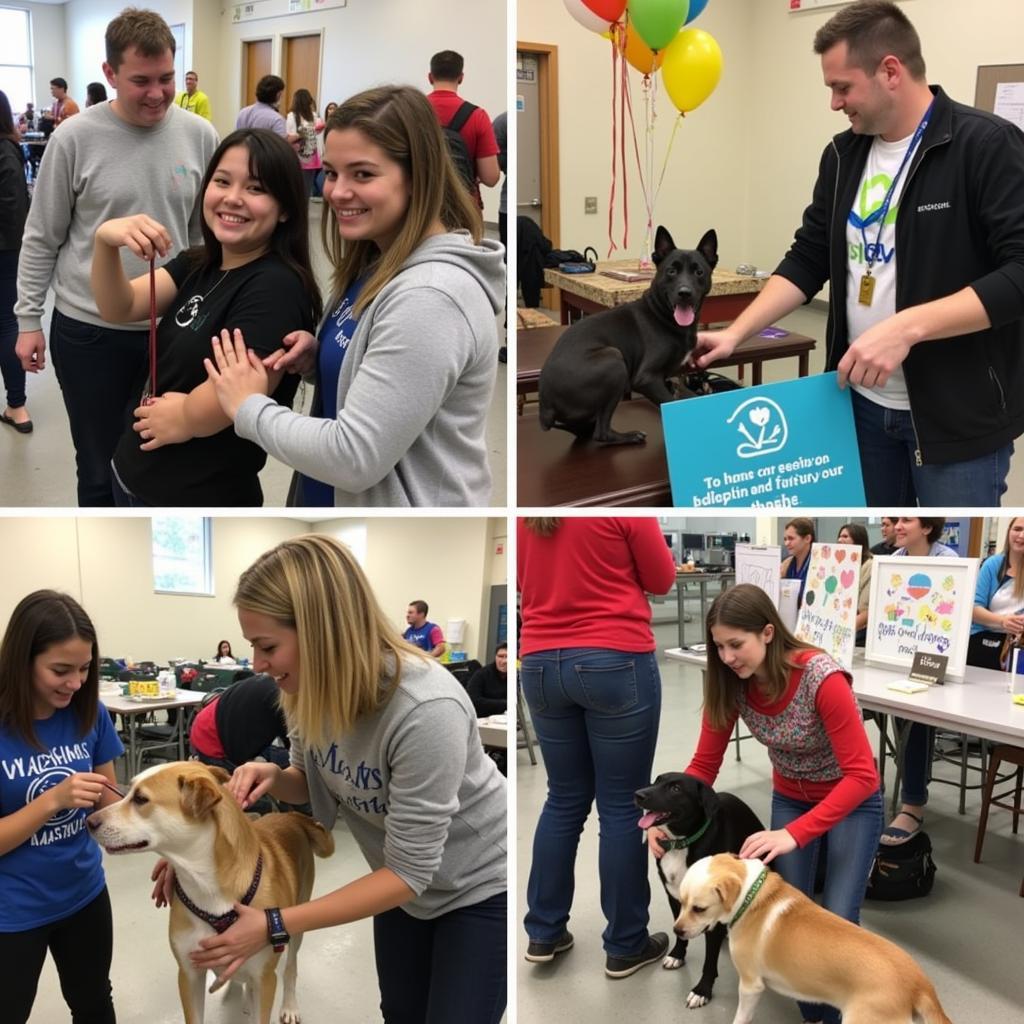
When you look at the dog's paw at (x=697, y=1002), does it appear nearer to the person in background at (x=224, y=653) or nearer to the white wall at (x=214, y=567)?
the white wall at (x=214, y=567)

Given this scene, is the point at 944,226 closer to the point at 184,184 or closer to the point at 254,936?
the point at 254,936

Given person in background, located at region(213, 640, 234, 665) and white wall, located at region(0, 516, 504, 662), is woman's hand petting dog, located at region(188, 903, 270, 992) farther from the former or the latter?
person in background, located at region(213, 640, 234, 665)

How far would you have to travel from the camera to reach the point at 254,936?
1428 mm

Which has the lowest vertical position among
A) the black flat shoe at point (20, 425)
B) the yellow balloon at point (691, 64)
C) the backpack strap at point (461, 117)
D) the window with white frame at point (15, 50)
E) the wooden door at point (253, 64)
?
the black flat shoe at point (20, 425)

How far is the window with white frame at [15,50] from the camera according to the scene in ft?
24.8

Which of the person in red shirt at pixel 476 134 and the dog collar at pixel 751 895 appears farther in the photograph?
the person in red shirt at pixel 476 134

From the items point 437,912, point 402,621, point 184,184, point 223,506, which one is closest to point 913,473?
point 437,912

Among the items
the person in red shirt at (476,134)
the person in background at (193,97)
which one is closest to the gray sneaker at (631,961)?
the person in red shirt at (476,134)

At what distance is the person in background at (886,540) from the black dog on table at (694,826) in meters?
1.20

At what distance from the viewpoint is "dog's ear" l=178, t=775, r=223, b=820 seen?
5.44 feet

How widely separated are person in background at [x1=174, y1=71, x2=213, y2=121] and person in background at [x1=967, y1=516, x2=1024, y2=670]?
506cm

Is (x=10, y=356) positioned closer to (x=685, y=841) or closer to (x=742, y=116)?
(x=685, y=841)

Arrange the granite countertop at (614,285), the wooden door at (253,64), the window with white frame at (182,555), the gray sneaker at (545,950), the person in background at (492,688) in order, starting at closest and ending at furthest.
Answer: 1. the window with white frame at (182,555)
2. the gray sneaker at (545,950)
3. the person in background at (492,688)
4. the granite countertop at (614,285)
5. the wooden door at (253,64)

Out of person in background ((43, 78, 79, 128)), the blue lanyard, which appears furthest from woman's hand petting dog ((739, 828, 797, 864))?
person in background ((43, 78, 79, 128))
